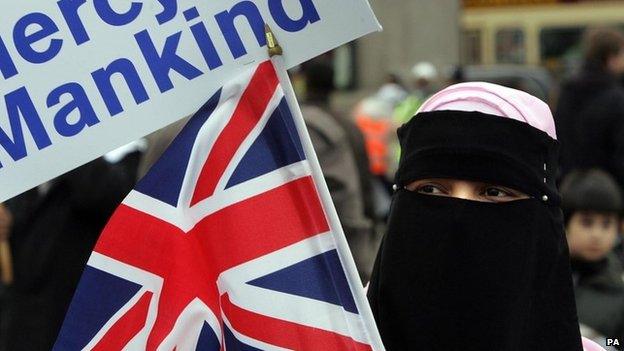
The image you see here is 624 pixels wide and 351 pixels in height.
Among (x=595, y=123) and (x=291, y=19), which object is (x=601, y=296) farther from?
(x=595, y=123)

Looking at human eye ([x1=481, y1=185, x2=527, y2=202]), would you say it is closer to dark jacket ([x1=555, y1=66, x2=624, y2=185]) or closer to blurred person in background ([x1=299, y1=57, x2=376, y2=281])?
blurred person in background ([x1=299, y1=57, x2=376, y2=281])

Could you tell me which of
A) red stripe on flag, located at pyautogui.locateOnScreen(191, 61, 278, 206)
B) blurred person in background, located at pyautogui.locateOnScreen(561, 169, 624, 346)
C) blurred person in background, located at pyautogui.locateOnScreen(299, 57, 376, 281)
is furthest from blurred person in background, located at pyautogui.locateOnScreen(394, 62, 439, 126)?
red stripe on flag, located at pyautogui.locateOnScreen(191, 61, 278, 206)

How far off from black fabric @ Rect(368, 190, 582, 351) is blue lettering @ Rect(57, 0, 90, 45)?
0.71m

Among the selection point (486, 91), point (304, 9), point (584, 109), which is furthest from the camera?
point (584, 109)

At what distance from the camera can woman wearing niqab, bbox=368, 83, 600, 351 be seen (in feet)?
8.93

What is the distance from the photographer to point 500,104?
2807 mm

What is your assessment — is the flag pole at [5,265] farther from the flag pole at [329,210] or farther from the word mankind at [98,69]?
the flag pole at [329,210]

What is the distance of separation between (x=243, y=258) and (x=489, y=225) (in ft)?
1.56

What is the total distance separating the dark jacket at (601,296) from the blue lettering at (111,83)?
2.29 m

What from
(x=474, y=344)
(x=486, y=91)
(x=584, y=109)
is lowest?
(x=584, y=109)

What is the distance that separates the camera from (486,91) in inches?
112

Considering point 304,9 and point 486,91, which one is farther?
point 486,91

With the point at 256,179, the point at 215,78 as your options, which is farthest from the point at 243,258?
the point at 215,78

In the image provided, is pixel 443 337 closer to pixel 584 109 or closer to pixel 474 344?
pixel 474 344
